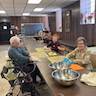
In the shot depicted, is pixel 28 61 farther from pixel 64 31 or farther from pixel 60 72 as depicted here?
pixel 64 31

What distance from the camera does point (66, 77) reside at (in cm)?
176

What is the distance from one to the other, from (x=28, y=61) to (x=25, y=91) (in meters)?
0.65

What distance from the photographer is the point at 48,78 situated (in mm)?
1904

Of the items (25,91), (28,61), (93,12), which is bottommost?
(25,91)

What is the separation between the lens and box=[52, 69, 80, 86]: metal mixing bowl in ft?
5.25

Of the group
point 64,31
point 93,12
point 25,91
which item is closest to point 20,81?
point 25,91

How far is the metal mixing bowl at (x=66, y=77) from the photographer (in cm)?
160

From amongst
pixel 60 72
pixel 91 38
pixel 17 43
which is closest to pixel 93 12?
pixel 91 38

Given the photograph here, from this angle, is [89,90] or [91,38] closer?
[89,90]

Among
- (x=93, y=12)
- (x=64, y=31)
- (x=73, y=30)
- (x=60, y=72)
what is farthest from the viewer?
(x=64, y=31)

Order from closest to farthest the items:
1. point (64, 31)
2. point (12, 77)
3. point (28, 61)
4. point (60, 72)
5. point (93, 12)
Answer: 1. point (60, 72)
2. point (12, 77)
3. point (28, 61)
4. point (93, 12)
5. point (64, 31)

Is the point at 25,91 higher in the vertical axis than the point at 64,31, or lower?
lower

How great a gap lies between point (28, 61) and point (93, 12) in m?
2.41

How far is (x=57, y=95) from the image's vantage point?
4.69ft
